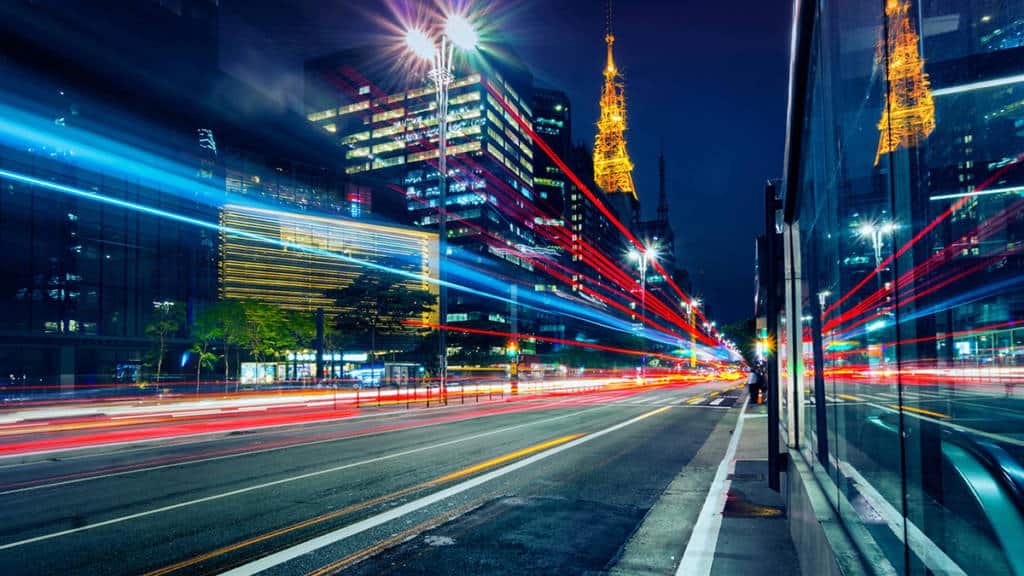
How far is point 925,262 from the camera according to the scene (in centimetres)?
222

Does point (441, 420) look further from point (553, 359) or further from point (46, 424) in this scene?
point (553, 359)

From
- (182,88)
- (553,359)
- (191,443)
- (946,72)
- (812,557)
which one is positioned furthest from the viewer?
(553,359)

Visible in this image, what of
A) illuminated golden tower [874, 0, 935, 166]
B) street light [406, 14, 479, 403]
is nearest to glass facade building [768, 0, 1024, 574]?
illuminated golden tower [874, 0, 935, 166]

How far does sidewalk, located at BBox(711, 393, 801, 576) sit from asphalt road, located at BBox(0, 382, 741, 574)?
573 mm

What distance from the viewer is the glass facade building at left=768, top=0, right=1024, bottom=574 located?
1.94 metres

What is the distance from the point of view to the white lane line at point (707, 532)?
5.85 metres

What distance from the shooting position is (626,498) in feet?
29.6

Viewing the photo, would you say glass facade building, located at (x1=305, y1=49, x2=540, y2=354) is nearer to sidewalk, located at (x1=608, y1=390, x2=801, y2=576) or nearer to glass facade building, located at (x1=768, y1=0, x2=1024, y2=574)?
sidewalk, located at (x1=608, y1=390, x2=801, y2=576)

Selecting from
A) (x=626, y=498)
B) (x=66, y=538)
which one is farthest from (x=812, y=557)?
(x=66, y=538)

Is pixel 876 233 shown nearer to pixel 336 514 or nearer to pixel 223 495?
pixel 336 514

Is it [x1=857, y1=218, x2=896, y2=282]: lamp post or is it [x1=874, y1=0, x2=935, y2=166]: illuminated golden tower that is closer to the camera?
[x1=874, y1=0, x2=935, y2=166]: illuminated golden tower

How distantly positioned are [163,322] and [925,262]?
51.1 metres

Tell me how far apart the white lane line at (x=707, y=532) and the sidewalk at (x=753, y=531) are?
0.08m

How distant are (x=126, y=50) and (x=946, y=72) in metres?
77.6
